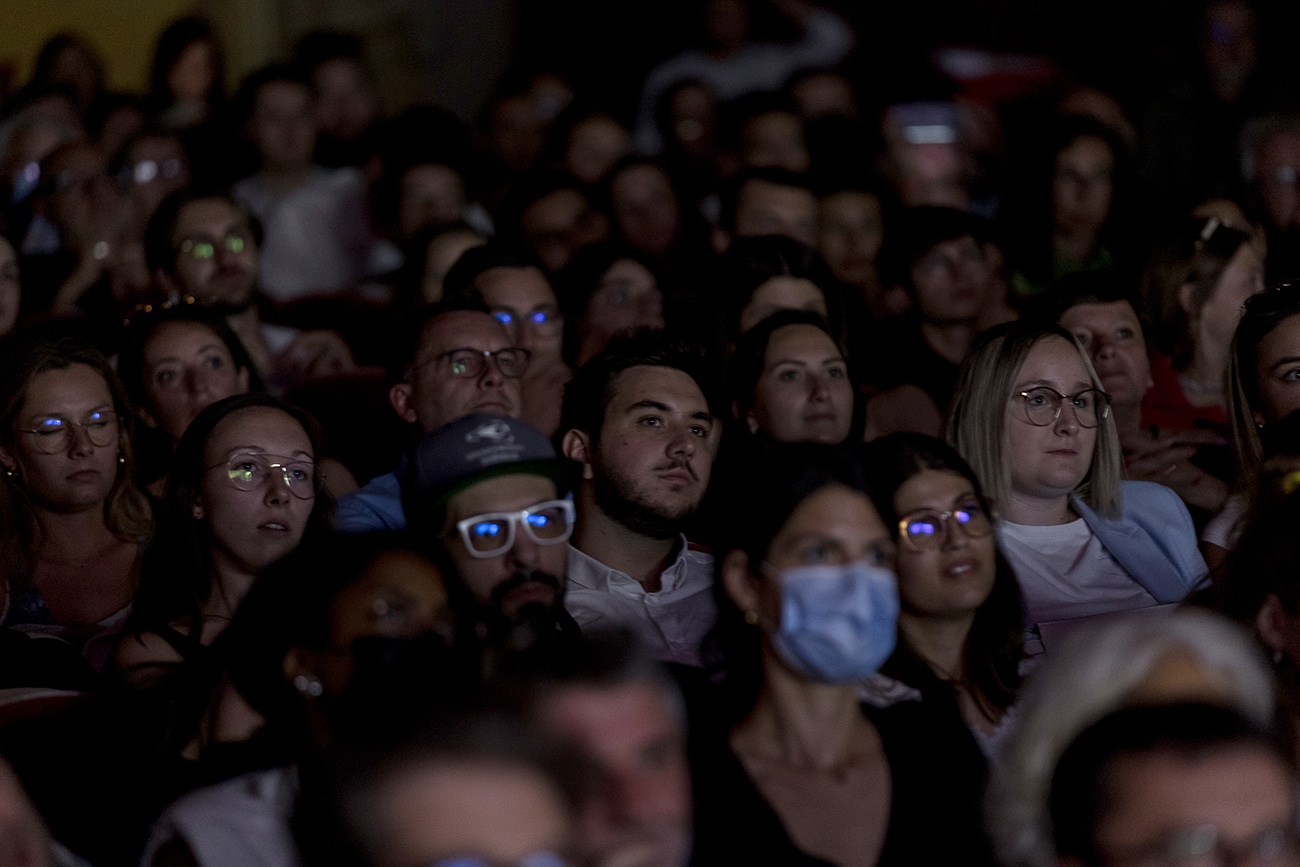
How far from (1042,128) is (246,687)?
14.4 ft

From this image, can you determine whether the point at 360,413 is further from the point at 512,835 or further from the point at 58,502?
the point at 512,835

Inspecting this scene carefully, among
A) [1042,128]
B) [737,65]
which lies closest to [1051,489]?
[1042,128]

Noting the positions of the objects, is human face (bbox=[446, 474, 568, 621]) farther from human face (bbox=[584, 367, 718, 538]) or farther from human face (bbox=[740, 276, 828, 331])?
→ human face (bbox=[740, 276, 828, 331])

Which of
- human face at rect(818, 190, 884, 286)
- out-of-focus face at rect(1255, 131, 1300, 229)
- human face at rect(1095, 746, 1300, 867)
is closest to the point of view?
human face at rect(1095, 746, 1300, 867)

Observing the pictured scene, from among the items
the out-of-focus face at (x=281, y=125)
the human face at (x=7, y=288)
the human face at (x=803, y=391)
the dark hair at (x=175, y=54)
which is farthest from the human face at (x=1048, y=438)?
Answer: the dark hair at (x=175, y=54)

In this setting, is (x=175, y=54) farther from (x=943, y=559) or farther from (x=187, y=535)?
(x=943, y=559)

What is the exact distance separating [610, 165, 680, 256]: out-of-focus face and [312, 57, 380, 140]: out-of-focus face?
5.28 ft

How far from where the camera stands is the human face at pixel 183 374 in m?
4.43

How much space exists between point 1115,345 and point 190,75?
4573 millimetres

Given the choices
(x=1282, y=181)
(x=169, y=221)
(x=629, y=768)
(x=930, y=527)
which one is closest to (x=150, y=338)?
(x=169, y=221)

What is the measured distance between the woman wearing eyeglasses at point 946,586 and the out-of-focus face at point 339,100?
14.3 ft

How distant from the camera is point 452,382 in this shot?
4.26 meters

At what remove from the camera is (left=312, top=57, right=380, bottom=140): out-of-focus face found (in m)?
7.06

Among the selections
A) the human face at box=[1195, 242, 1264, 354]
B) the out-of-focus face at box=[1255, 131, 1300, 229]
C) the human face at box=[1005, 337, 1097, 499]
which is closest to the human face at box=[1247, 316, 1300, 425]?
the human face at box=[1005, 337, 1097, 499]
